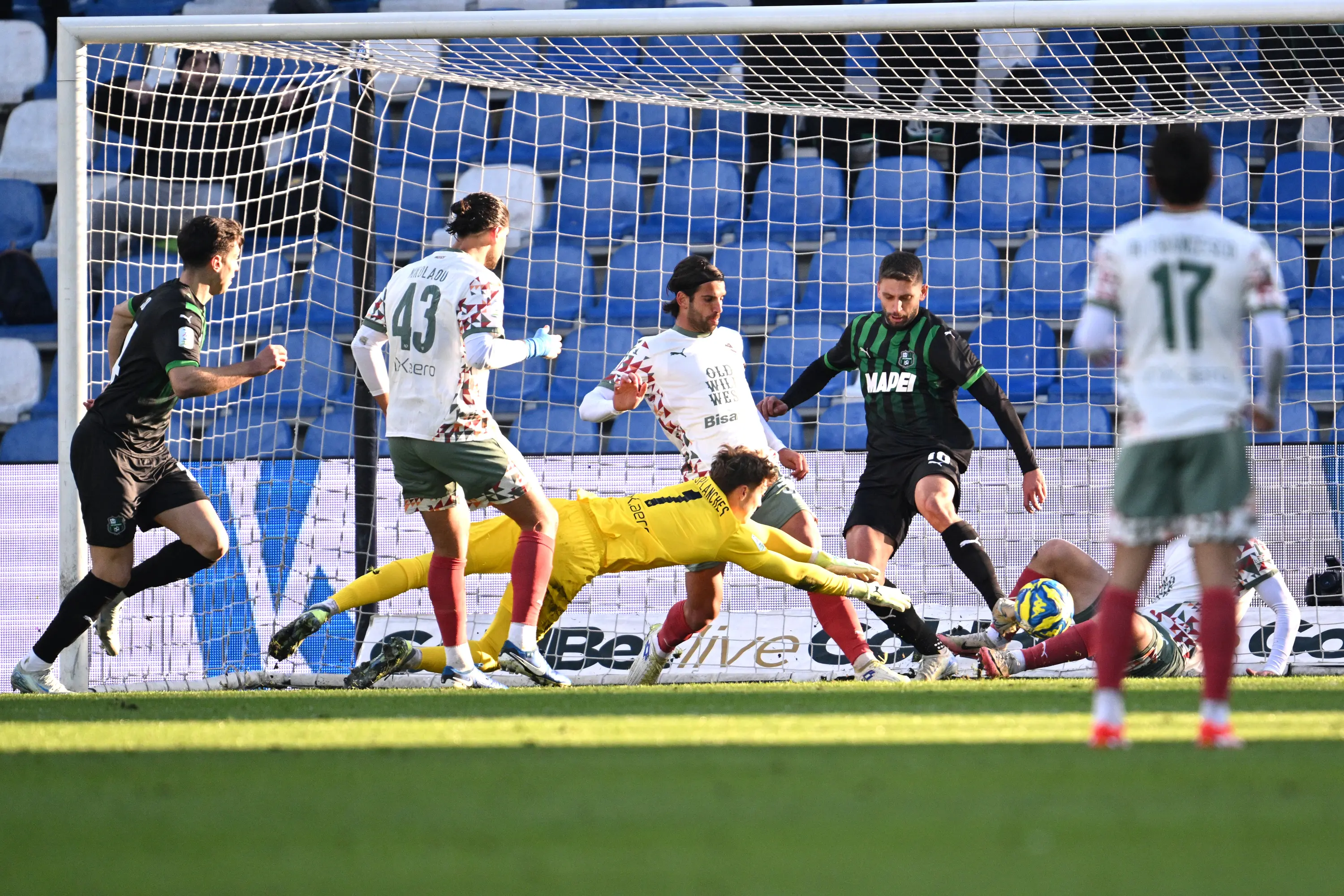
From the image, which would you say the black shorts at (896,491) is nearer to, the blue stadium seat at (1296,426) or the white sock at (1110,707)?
the blue stadium seat at (1296,426)

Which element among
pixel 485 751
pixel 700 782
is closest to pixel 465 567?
pixel 485 751

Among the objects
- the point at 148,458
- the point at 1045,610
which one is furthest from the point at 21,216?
the point at 1045,610

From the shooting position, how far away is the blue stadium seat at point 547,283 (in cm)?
1069

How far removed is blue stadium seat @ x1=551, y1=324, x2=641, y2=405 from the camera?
33.9 feet

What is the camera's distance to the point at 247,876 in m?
2.06

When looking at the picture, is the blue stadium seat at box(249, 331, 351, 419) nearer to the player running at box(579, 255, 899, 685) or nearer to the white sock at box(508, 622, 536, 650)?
the player running at box(579, 255, 899, 685)

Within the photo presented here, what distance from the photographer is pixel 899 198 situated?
35.5ft

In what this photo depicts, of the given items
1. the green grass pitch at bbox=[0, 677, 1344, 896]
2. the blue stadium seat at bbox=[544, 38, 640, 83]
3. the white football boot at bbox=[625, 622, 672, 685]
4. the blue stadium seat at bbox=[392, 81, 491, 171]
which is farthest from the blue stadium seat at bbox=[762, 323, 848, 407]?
the green grass pitch at bbox=[0, 677, 1344, 896]

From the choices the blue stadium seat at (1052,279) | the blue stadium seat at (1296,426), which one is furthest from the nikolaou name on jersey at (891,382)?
the blue stadium seat at (1052,279)

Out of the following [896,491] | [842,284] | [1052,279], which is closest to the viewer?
[896,491]

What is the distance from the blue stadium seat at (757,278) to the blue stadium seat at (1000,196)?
1297 millimetres

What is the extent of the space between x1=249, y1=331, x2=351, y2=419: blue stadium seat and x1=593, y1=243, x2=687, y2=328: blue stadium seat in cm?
185

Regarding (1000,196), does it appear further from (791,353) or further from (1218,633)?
(1218,633)

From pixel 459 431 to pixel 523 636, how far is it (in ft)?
2.84
